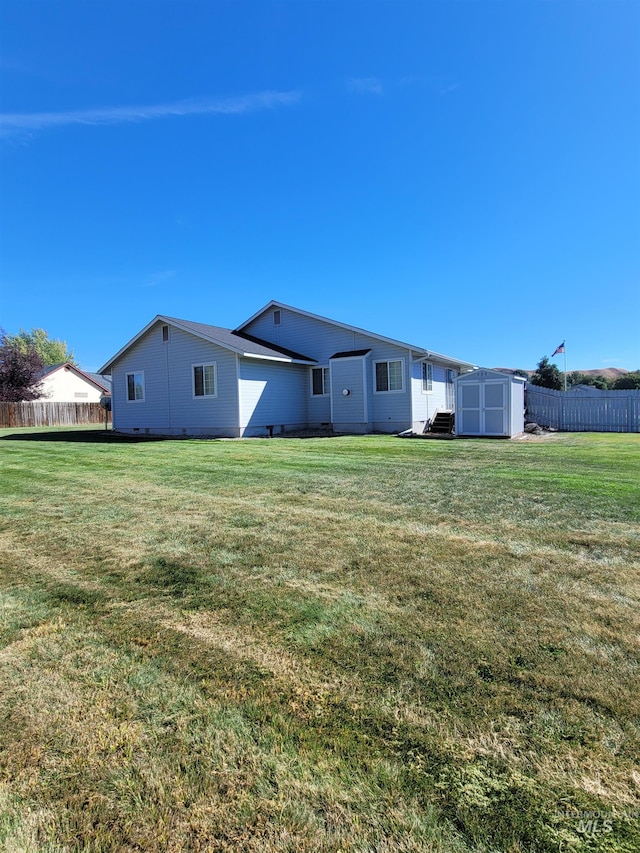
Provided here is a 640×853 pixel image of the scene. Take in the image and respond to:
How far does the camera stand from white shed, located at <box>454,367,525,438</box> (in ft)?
47.8

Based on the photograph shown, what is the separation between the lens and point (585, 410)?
17375mm

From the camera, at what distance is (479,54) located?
11.3 metres

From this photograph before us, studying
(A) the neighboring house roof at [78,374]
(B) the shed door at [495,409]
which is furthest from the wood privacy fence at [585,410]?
(A) the neighboring house roof at [78,374]

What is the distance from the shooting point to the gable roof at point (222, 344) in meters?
15.1

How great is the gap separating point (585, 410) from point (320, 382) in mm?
10948

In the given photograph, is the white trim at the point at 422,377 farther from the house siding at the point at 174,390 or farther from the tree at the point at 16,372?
the tree at the point at 16,372

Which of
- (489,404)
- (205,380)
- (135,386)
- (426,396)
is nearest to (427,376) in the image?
(426,396)

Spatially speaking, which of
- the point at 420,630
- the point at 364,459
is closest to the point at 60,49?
the point at 364,459

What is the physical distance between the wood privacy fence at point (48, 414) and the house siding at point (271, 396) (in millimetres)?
17104

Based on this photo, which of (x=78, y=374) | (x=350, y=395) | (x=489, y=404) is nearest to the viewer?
(x=489, y=404)

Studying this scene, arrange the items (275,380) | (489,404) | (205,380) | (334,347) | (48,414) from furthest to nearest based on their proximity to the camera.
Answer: (48,414) → (334,347) → (275,380) → (205,380) → (489,404)

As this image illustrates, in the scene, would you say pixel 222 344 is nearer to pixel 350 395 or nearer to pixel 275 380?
pixel 275 380

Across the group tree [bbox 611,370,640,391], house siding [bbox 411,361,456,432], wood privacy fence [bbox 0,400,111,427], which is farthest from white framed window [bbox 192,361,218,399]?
tree [bbox 611,370,640,391]
